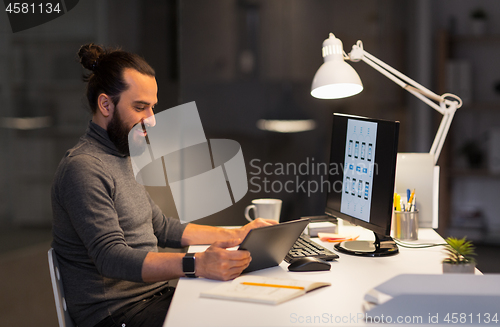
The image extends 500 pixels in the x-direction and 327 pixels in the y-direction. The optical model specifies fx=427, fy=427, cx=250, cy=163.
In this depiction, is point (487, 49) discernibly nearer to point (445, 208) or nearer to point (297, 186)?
point (445, 208)

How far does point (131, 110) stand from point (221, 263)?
0.66 m

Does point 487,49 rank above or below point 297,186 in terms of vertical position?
above

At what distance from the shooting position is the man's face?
4.69ft

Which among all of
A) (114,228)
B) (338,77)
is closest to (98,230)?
(114,228)

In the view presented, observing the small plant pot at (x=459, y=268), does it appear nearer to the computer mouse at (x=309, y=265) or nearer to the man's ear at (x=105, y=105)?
the computer mouse at (x=309, y=265)

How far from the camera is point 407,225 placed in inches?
61.1

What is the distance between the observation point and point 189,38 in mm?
2195

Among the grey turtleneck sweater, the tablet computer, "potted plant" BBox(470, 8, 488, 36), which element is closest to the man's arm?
the grey turtleneck sweater

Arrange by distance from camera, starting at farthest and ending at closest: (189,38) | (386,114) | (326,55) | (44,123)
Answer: (386,114) → (189,38) → (44,123) → (326,55)

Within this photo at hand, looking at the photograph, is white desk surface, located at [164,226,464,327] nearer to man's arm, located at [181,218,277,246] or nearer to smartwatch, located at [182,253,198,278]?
smartwatch, located at [182,253,198,278]

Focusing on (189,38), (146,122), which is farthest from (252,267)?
(189,38)

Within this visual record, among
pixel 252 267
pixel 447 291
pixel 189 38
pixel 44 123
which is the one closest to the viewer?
pixel 447 291

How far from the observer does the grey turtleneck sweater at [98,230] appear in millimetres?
1173

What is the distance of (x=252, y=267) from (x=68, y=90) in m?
1.22
